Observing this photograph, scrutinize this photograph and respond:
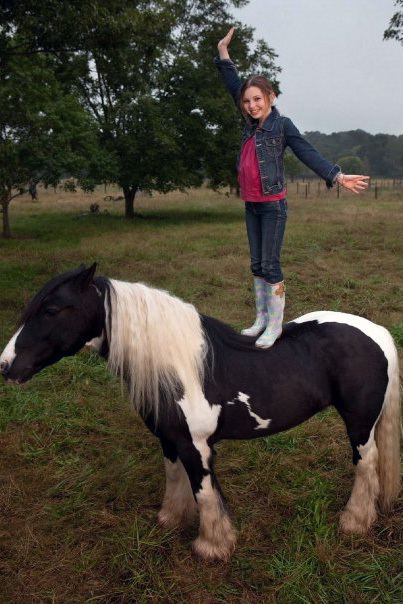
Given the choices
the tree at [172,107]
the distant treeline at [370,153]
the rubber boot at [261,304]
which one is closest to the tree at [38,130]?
the tree at [172,107]

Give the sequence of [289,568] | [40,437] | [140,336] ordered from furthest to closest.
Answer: [40,437] < [289,568] < [140,336]

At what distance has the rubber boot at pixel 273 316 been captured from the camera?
2.97 meters

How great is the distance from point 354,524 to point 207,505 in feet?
3.68

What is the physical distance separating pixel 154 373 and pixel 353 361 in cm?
129

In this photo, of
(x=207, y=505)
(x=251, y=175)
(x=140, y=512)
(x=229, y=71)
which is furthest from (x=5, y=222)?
(x=207, y=505)

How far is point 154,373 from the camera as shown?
2633 mm

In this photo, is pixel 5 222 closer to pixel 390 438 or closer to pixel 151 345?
pixel 151 345

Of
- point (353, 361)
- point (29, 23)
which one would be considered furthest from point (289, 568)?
point (29, 23)

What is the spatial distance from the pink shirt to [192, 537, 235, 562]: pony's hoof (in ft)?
7.70

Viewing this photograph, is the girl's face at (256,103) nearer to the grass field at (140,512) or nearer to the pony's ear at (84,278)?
the pony's ear at (84,278)

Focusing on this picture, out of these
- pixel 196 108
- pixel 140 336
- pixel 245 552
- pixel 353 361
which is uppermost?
pixel 196 108

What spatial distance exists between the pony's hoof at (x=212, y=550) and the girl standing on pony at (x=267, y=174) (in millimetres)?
1347

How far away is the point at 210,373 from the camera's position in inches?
109

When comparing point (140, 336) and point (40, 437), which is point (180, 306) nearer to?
point (140, 336)
